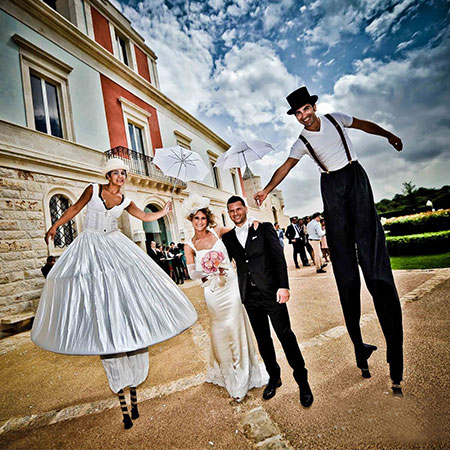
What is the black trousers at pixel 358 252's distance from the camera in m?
2.06

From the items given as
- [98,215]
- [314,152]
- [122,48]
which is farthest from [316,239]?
[122,48]

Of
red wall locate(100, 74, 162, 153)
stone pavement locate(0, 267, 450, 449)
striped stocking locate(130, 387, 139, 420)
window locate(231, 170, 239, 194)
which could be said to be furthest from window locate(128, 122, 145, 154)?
striped stocking locate(130, 387, 139, 420)

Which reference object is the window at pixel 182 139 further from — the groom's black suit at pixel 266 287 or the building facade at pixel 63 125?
the groom's black suit at pixel 266 287

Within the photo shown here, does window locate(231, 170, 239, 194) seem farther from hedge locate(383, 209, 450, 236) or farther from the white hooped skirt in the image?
the white hooped skirt

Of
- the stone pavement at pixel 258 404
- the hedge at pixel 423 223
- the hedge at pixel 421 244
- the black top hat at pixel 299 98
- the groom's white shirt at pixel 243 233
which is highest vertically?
the black top hat at pixel 299 98

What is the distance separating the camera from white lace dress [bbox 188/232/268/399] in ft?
8.37

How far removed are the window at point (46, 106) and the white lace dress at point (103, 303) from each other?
8687 millimetres

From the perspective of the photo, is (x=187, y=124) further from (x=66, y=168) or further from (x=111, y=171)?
(x=111, y=171)

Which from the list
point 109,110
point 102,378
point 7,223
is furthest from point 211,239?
point 109,110

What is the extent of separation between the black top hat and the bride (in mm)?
1577

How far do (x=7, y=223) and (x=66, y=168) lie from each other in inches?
108

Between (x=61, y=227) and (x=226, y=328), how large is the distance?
7.98 m

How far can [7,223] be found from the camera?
6922mm

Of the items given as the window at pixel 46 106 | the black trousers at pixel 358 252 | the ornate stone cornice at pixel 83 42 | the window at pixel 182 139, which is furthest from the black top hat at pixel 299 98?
the window at pixel 182 139
